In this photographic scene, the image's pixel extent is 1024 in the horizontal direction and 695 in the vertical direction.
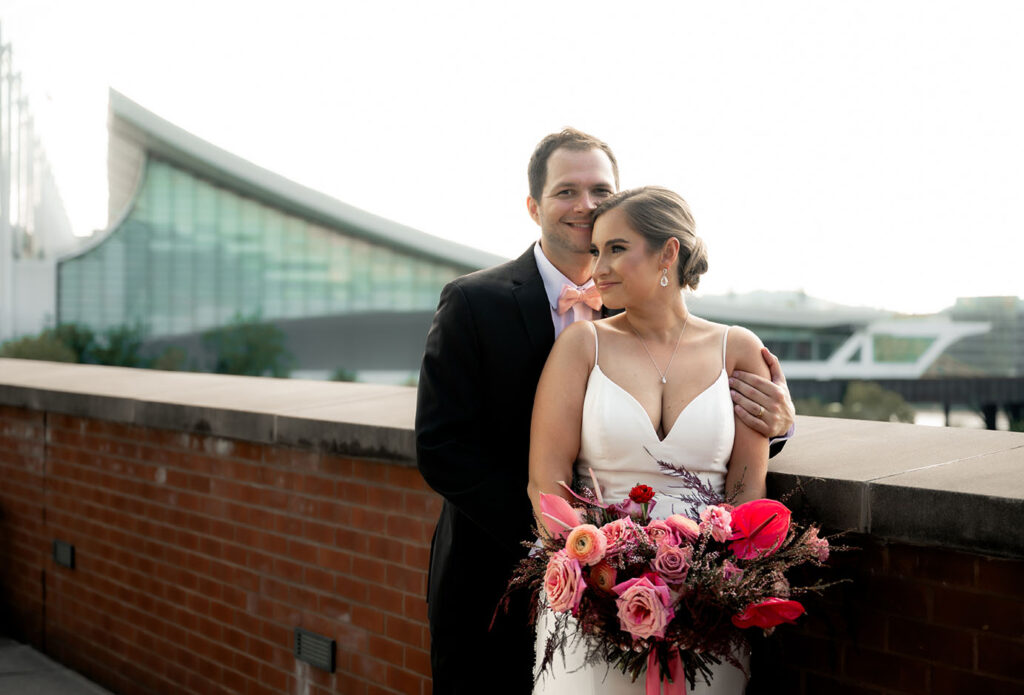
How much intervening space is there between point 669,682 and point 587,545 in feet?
1.12

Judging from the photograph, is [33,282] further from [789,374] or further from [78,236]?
[789,374]

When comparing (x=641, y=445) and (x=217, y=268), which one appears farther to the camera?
(x=217, y=268)

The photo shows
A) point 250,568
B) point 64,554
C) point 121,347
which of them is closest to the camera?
point 250,568

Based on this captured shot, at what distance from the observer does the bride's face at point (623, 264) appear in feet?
7.87

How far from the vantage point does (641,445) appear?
2320mm

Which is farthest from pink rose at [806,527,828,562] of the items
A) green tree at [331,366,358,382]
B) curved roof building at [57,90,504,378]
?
curved roof building at [57,90,504,378]

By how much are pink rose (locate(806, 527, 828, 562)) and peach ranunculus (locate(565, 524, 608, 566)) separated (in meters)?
0.42

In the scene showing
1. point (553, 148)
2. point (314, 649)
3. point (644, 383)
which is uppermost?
point (553, 148)

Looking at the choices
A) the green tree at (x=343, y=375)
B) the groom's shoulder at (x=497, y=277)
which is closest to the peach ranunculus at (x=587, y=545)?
the groom's shoulder at (x=497, y=277)

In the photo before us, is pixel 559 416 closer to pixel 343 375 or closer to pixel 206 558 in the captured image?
pixel 206 558

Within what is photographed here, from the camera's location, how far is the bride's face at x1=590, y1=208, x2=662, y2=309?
2.40 metres

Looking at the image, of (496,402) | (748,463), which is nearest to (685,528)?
(748,463)

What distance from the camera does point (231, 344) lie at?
48.2m

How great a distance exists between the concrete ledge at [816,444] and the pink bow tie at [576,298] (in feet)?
2.12
